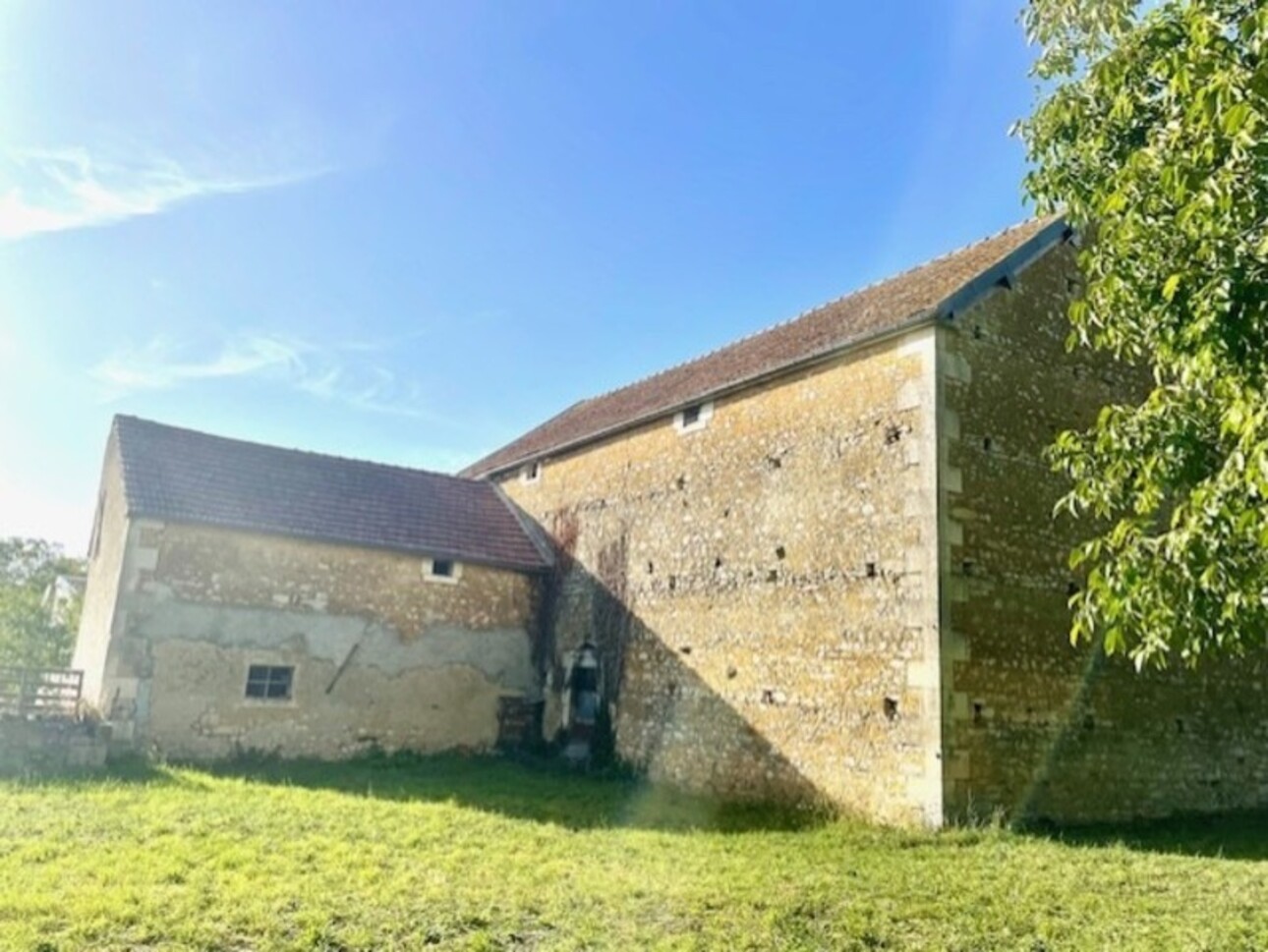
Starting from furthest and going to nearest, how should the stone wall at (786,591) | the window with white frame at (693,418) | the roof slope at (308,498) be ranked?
the roof slope at (308,498) < the window with white frame at (693,418) < the stone wall at (786,591)

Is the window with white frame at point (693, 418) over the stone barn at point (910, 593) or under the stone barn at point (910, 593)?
over

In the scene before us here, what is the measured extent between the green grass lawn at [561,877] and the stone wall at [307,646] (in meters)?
2.51

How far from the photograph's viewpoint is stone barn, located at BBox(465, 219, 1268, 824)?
33.1ft

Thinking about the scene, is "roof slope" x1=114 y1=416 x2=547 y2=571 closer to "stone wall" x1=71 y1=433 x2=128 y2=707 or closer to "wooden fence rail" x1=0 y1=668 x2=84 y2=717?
"stone wall" x1=71 y1=433 x2=128 y2=707

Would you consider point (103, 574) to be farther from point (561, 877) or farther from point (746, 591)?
point (561, 877)

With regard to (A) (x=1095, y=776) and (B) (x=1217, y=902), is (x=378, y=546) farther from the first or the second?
Result: (B) (x=1217, y=902)

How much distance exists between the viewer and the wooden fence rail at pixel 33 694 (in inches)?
489

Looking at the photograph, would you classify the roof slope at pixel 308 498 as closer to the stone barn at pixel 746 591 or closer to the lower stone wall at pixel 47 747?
the stone barn at pixel 746 591

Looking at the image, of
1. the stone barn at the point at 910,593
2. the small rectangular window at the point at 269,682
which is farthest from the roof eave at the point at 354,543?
the stone barn at the point at 910,593

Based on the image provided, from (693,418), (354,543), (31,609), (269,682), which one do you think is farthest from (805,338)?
(31,609)

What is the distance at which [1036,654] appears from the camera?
420 inches

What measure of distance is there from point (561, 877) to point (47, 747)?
846 cm

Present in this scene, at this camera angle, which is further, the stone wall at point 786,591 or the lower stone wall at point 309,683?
the lower stone wall at point 309,683

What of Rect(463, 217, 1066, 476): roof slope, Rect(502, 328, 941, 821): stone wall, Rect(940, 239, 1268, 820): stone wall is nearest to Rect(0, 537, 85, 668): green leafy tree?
Rect(463, 217, 1066, 476): roof slope
